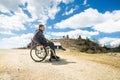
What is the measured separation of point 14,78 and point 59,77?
159 centimetres

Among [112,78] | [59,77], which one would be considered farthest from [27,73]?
[112,78]

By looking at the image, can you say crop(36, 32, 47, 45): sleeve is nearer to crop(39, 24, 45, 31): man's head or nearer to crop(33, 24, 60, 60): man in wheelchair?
crop(33, 24, 60, 60): man in wheelchair

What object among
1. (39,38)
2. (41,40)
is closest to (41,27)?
(39,38)

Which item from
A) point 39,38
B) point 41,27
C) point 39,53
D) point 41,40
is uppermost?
point 41,27

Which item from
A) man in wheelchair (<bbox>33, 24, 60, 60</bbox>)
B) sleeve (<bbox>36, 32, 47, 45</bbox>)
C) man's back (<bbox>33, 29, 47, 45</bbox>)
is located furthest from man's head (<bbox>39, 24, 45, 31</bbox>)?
sleeve (<bbox>36, 32, 47, 45</bbox>)

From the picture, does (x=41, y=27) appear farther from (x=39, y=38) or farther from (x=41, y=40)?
(x=41, y=40)

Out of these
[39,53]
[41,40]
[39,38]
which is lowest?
[39,53]

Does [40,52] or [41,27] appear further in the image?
[41,27]

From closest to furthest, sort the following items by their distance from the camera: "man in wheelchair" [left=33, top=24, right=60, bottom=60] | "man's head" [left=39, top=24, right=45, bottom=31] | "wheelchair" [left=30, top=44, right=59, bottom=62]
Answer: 1. "wheelchair" [left=30, top=44, right=59, bottom=62]
2. "man in wheelchair" [left=33, top=24, right=60, bottom=60]
3. "man's head" [left=39, top=24, right=45, bottom=31]

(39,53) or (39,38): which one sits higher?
(39,38)

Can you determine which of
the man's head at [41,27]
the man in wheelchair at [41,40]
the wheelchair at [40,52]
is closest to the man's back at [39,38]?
the man in wheelchair at [41,40]

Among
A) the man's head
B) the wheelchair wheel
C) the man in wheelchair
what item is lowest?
the wheelchair wheel

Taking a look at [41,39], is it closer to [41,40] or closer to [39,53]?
[41,40]

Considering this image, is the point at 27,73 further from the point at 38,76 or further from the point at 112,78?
the point at 112,78
